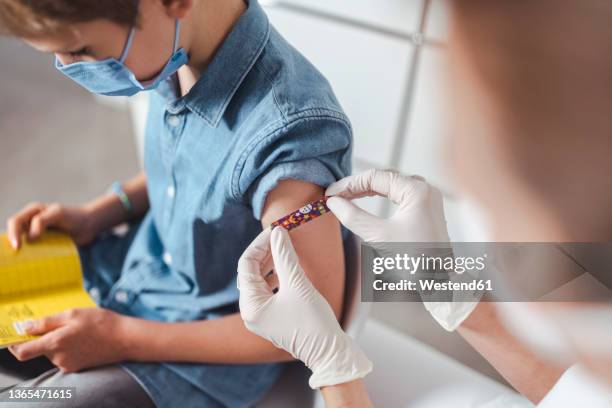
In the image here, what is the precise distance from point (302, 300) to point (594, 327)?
14.6 inches

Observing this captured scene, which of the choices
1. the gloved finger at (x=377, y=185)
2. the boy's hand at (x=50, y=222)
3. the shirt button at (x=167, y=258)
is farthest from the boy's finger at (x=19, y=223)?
the gloved finger at (x=377, y=185)

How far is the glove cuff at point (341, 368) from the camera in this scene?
768 mm

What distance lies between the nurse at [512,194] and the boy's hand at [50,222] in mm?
446

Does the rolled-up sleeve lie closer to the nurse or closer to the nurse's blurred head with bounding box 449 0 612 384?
the nurse

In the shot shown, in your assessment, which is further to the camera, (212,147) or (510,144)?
(212,147)

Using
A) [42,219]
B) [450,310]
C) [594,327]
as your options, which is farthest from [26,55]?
[594,327]

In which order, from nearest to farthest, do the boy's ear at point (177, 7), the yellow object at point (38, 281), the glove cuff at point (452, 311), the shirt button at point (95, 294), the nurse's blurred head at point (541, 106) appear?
the nurse's blurred head at point (541, 106), the boy's ear at point (177, 7), the glove cuff at point (452, 311), the yellow object at point (38, 281), the shirt button at point (95, 294)

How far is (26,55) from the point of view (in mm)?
2355

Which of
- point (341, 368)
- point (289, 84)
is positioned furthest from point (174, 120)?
point (341, 368)

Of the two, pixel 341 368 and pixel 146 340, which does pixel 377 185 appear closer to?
pixel 341 368

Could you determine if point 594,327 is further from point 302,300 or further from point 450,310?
point 302,300

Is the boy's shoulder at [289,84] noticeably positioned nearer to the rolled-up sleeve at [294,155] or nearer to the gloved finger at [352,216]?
the rolled-up sleeve at [294,155]

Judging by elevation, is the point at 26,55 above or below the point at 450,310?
below

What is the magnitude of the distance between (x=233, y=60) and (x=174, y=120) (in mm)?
154
